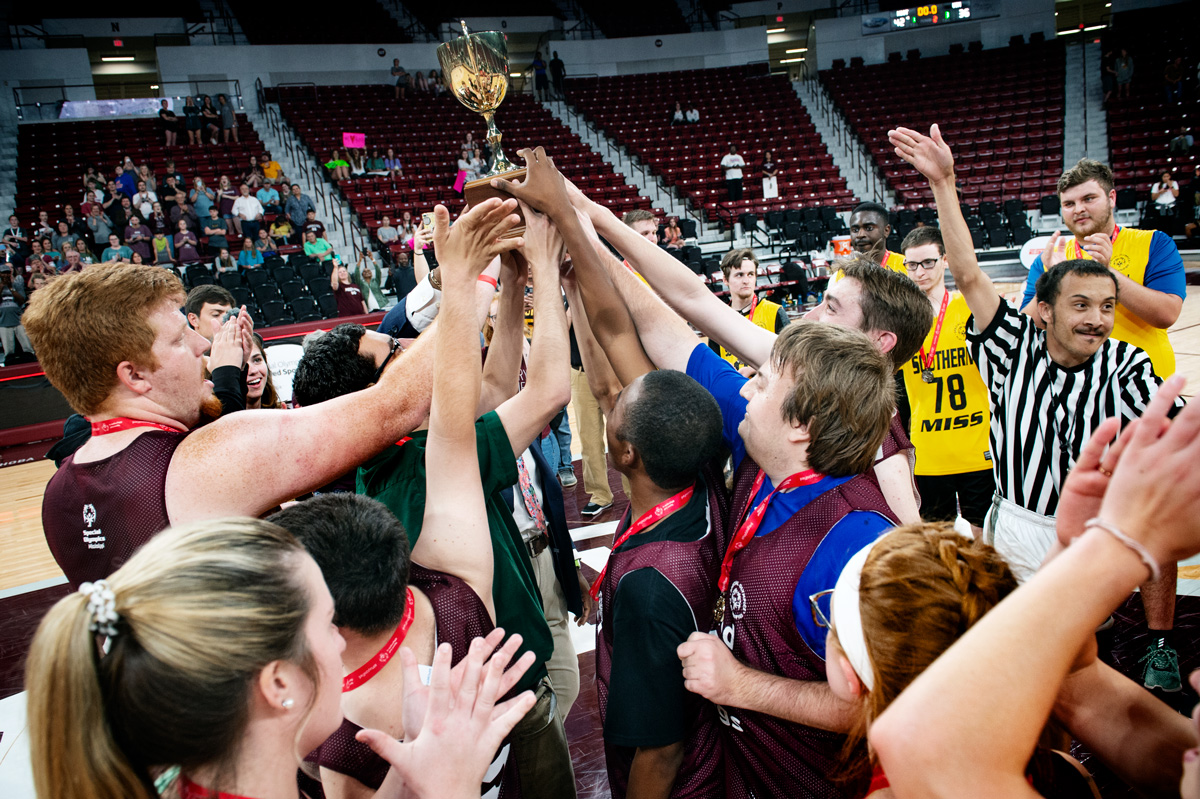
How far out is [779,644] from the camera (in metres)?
1.51

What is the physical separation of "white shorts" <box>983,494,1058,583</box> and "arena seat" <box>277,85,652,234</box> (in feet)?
43.5

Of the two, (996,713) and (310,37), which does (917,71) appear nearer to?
(310,37)

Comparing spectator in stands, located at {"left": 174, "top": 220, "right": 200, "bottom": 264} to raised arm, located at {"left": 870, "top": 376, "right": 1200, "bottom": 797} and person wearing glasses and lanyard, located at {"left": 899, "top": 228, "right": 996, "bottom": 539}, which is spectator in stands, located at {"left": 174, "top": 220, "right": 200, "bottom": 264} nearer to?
person wearing glasses and lanyard, located at {"left": 899, "top": 228, "right": 996, "bottom": 539}

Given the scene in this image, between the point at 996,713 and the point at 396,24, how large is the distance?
953 inches

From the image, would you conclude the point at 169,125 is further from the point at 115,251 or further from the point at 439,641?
the point at 439,641

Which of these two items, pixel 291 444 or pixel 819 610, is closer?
pixel 819 610

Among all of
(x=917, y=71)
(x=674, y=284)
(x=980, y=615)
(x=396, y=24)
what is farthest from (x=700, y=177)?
(x=980, y=615)

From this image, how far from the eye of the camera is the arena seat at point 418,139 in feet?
51.1

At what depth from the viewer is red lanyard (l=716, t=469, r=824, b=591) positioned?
159cm

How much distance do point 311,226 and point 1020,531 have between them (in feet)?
41.5

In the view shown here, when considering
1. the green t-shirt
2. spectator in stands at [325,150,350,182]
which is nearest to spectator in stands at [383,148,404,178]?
spectator in stands at [325,150,350,182]

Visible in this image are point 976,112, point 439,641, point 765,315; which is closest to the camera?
point 439,641

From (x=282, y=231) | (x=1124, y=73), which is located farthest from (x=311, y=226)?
(x=1124, y=73)

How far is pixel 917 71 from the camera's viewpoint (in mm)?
21875
